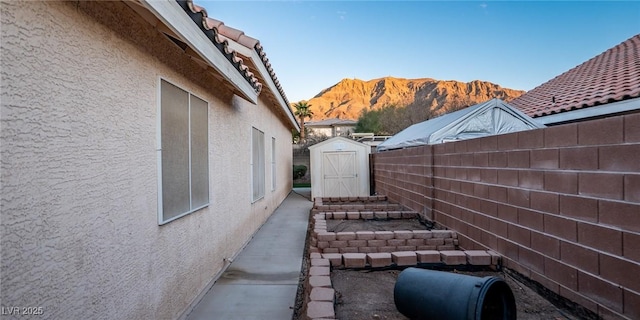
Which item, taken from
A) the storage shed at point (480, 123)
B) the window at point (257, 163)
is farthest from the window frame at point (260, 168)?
the storage shed at point (480, 123)

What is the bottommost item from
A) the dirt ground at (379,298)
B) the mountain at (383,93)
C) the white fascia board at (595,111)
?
the dirt ground at (379,298)

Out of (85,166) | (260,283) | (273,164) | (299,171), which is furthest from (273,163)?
(299,171)

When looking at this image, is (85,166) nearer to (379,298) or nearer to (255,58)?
(379,298)

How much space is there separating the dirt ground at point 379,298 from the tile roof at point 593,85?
219 inches

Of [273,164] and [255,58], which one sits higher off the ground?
[255,58]

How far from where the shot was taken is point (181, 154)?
3.78 meters

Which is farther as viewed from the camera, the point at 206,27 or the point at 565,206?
the point at 206,27

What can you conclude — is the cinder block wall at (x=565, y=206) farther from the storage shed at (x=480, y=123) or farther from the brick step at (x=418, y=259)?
the storage shed at (x=480, y=123)

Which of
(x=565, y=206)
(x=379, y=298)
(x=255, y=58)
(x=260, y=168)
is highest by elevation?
(x=255, y=58)

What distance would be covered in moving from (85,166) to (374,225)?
15.8 feet

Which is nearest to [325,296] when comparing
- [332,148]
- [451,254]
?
[451,254]

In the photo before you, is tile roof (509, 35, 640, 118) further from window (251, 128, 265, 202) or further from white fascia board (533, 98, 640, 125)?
window (251, 128, 265, 202)

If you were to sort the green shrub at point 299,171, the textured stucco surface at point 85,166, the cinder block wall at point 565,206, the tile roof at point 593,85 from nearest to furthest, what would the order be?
the textured stucco surface at point 85,166 < the cinder block wall at point 565,206 < the tile roof at point 593,85 < the green shrub at point 299,171

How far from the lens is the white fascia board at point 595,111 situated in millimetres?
6207
